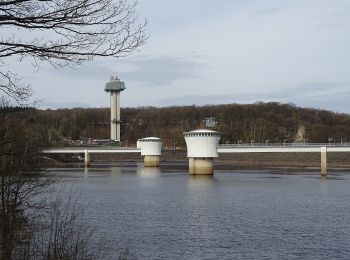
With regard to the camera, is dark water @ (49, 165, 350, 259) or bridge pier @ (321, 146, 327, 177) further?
bridge pier @ (321, 146, 327, 177)

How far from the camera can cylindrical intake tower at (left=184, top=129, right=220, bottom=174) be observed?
98438 mm

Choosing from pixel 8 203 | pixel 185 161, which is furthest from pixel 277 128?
pixel 8 203

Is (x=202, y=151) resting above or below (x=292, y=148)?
below

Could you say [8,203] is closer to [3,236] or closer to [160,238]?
[3,236]

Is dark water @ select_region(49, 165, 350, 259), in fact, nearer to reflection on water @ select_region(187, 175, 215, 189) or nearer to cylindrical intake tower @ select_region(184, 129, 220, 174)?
reflection on water @ select_region(187, 175, 215, 189)

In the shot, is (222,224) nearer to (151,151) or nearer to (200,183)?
(200,183)

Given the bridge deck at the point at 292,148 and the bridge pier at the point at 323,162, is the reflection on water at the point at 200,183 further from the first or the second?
the bridge pier at the point at 323,162

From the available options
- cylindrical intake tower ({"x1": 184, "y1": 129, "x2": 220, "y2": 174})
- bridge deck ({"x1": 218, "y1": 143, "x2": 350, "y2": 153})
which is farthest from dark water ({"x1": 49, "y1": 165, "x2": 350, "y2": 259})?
bridge deck ({"x1": 218, "y1": 143, "x2": 350, "y2": 153})

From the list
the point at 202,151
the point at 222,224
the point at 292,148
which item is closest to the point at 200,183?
the point at 202,151

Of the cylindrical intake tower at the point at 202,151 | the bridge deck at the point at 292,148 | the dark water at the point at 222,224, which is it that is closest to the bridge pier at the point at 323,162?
the bridge deck at the point at 292,148

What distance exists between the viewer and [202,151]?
98938 millimetres

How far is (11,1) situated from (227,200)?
138 feet

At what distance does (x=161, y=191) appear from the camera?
5866 centimetres

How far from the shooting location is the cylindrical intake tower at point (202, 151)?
9844cm
